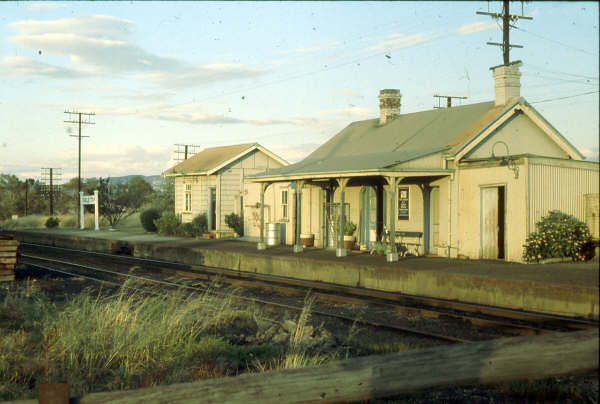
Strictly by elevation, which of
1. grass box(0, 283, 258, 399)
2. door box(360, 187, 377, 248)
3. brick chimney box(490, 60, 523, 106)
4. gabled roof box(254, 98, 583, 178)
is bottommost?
grass box(0, 283, 258, 399)

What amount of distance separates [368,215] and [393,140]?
9.54ft

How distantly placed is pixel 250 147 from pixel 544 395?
2816 cm

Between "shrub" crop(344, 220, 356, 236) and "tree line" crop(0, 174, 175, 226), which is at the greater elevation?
"tree line" crop(0, 174, 175, 226)

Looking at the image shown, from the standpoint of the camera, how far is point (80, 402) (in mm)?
3264

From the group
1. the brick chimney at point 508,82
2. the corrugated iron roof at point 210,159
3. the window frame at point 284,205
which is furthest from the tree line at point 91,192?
the brick chimney at point 508,82

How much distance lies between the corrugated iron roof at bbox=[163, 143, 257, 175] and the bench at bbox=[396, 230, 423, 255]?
14060mm

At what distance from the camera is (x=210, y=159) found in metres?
33.9

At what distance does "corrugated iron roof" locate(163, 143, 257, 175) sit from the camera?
32000 millimetres

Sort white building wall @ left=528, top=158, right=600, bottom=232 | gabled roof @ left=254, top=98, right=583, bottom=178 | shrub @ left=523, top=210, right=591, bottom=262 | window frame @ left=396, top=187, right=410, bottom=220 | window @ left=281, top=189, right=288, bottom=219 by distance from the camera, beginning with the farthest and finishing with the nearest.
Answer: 1. window @ left=281, top=189, right=288, bottom=219
2. window frame @ left=396, top=187, right=410, bottom=220
3. gabled roof @ left=254, top=98, right=583, bottom=178
4. white building wall @ left=528, top=158, right=600, bottom=232
5. shrub @ left=523, top=210, right=591, bottom=262

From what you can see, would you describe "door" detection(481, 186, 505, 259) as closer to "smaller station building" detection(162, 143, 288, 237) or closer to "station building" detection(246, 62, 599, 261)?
"station building" detection(246, 62, 599, 261)

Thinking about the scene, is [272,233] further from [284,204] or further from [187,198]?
[187,198]

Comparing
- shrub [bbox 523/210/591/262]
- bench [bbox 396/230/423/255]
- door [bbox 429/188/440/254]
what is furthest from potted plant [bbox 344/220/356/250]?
shrub [bbox 523/210/591/262]

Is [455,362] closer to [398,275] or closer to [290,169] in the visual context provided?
[398,275]

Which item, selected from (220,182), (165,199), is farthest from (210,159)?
(165,199)
